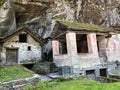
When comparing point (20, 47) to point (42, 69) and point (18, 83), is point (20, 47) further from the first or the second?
point (18, 83)

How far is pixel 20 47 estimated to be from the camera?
22.1m

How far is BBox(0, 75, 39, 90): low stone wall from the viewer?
37.6 ft

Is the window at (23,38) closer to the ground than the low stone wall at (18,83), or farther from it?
farther from it

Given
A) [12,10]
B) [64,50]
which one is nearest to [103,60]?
[64,50]

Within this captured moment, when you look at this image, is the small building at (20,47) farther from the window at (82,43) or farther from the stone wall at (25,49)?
the window at (82,43)

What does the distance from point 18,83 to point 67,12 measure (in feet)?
56.3

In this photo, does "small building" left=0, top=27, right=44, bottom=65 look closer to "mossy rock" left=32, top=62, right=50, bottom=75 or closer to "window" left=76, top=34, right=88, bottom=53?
"mossy rock" left=32, top=62, right=50, bottom=75

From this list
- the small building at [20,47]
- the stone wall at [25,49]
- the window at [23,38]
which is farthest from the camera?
the window at [23,38]

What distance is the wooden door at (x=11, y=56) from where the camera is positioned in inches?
848

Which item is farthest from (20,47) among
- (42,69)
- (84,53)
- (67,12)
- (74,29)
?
(67,12)

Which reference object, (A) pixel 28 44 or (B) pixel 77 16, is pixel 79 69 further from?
(B) pixel 77 16

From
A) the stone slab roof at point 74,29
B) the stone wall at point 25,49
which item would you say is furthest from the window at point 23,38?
the stone slab roof at point 74,29

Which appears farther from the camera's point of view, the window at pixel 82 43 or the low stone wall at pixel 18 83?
the window at pixel 82 43

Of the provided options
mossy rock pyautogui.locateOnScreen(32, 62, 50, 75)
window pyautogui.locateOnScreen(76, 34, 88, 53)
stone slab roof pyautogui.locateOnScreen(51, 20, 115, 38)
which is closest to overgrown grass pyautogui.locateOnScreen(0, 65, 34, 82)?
mossy rock pyautogui.locateOnScreen(32, 62, 50, 75)
